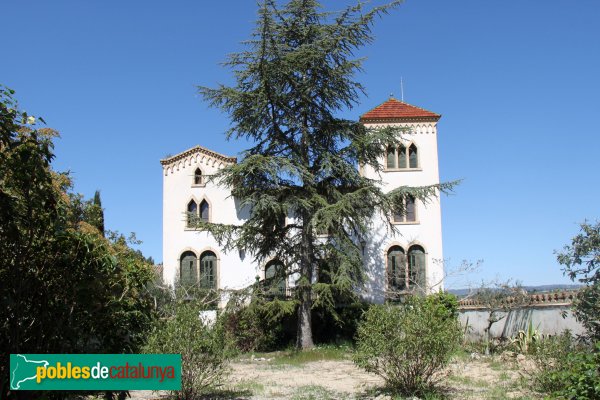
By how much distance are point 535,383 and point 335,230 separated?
422 inches

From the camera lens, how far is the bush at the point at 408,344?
984cm

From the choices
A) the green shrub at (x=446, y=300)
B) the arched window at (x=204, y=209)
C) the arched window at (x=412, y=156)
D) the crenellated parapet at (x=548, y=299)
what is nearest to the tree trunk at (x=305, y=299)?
the green shrub at (x=446, y=300)

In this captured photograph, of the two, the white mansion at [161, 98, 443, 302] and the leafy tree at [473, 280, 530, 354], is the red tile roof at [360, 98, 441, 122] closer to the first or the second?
the white mansion at [161, 98, 443, 302]

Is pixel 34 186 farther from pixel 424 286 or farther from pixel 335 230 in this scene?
pixel 424 286

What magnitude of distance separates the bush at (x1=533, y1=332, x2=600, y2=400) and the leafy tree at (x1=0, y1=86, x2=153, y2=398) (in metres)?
5.39

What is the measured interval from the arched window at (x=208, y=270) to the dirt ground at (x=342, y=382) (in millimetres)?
10360

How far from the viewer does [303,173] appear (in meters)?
20.5

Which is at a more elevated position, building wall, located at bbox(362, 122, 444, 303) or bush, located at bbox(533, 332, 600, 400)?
building wall, located at bbox(362, 122, 444, 303)

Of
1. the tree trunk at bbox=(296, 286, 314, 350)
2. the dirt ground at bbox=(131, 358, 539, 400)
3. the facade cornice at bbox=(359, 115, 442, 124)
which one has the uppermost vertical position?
the facade cornice at bbox=(359, 115, 442, 124)

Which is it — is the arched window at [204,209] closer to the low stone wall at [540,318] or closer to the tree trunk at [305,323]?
the tree trunk at [305,323]

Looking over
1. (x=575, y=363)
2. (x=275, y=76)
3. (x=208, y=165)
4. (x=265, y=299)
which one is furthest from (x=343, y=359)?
(x=208, y=165)

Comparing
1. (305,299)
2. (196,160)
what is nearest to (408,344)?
(305,299)

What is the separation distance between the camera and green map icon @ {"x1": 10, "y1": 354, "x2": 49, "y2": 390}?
546cm

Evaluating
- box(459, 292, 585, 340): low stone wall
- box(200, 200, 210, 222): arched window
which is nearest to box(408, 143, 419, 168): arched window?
box(459, 292, 585, 340): low stone wall
